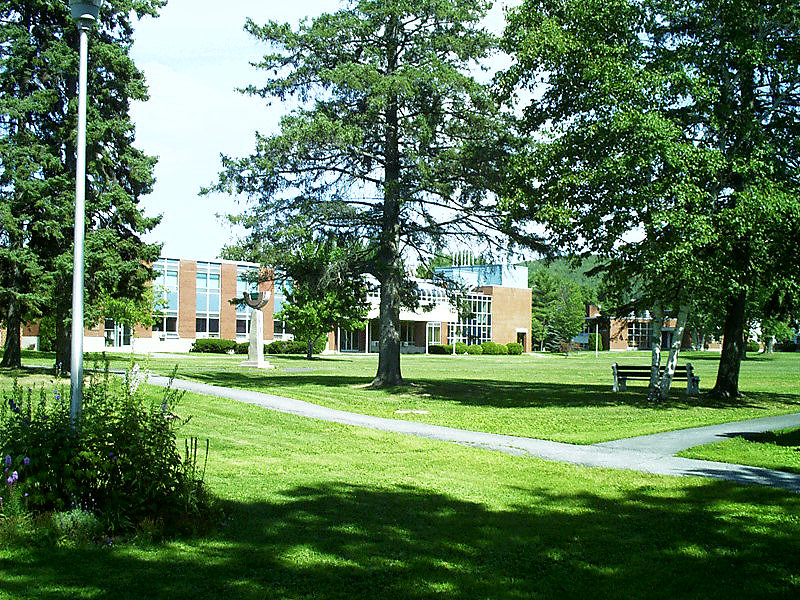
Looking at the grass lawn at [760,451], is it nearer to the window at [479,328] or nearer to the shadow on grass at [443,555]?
the shadow on grass at [443,555]

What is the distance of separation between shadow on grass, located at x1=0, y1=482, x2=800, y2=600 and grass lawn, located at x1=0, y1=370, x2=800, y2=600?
0.02 metres

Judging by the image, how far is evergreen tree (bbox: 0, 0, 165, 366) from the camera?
24219 millimetres

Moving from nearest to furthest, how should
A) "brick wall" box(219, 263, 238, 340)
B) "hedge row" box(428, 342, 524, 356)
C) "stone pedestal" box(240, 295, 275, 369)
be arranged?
"stone pedestal" box(240, 295, 275, 369), "brick wall" box(219, 263, 238, 340), "hedge row" box(428, 342, 524, 356)

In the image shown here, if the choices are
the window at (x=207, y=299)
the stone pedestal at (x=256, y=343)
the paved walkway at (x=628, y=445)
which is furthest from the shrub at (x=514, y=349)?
the paved walkway at (x=628, y=445)

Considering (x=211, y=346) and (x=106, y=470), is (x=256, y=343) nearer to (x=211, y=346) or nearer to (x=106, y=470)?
(x=211, y=346)

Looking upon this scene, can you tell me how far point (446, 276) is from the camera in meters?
27.1

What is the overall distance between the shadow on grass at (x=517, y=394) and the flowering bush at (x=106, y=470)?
14.4 meters

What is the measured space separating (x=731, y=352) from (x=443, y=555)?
20057mm

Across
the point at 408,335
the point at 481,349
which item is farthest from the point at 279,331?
the point at 481,349

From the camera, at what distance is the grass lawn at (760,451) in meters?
11.7

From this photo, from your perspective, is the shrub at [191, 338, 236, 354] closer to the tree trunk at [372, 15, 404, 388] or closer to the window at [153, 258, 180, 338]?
the window at [153, 258, 180, 338]

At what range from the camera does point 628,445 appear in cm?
1341

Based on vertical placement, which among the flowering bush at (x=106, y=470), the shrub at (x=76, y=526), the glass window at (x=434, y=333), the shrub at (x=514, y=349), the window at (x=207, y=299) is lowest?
the shrub at (x=514, y=349)

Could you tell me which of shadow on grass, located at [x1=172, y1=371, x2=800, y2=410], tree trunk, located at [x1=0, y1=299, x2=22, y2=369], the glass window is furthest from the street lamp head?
the glass window
